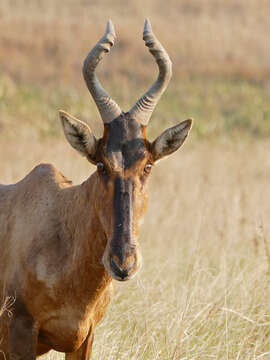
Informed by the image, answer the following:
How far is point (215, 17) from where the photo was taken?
53.3m

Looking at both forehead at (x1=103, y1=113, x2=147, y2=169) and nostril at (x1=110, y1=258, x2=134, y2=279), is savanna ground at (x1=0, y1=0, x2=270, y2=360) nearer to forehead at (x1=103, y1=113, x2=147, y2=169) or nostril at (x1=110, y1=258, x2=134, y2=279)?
nostril at (x1=110, y1=258, x2=134, y2=279)

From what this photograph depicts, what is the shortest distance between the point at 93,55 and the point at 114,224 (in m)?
1.34

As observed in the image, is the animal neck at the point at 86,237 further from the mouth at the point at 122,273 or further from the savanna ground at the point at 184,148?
the savanna ground at the point at 184,148

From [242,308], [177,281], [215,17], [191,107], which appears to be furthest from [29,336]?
[215,17]

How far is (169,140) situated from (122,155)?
499mm

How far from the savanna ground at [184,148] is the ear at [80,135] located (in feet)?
5.43

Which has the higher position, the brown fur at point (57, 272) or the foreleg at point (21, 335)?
the brown fur at point (57, 272)

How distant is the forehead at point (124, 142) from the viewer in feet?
16.4

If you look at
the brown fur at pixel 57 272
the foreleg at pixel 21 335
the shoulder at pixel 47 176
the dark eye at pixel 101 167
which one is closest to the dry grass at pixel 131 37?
the shoulder at pixel 47 176

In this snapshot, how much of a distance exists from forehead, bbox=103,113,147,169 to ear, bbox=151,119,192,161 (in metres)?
0.14

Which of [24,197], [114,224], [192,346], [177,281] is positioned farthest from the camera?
[177,281]

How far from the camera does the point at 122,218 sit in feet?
15.8

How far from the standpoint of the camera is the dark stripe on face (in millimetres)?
4668

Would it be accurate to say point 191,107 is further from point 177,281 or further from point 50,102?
point 177,281
